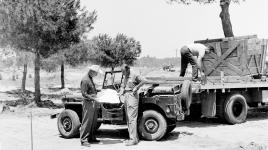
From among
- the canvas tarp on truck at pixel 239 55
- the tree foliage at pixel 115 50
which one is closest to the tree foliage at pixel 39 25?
the canvas tarp on truck at pixel 239 55

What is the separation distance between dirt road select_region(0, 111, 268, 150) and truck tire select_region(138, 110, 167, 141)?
7.2 inches

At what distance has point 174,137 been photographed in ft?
34.2

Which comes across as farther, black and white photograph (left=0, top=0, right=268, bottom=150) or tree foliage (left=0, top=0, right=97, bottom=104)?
tree foliage (left=0, top=0, right=97, bottom=104)

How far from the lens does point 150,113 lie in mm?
9930

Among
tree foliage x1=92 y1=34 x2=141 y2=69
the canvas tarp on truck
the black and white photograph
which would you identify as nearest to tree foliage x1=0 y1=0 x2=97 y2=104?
the black and white photograph

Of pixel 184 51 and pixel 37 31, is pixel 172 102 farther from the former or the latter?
pixel 37 31

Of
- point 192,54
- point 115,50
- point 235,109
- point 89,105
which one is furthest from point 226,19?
point 115,50

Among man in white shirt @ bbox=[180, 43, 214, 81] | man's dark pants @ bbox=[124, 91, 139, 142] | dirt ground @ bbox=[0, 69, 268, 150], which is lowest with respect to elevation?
dirt ground @ bbox=[0, 69, 268, 150]

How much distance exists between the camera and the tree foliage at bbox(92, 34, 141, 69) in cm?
4616

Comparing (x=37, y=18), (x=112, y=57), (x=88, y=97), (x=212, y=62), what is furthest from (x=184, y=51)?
(x=112, y=57)

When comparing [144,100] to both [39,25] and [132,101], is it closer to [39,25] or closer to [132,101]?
[132,101]

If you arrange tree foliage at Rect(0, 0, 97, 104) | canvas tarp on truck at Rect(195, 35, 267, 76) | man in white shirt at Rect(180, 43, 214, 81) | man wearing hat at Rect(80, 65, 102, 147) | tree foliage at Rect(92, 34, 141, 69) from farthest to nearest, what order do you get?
1. tree foliage at Rect(92, 34, 141, 69)
2. tree foliage at Rect(0, 0, 97, 104)
3. canvas tarp on truck at Rect(195, 35, 267, 76)
4. man in white shirt at Rect(180, 43, 214, 81)
5. man wearing hat at Rect(80, 65, 102, 147)

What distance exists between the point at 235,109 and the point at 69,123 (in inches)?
208

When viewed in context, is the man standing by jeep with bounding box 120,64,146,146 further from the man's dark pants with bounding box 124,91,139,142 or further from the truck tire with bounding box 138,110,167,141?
the truck tire with bounding box 138,110,167,141
